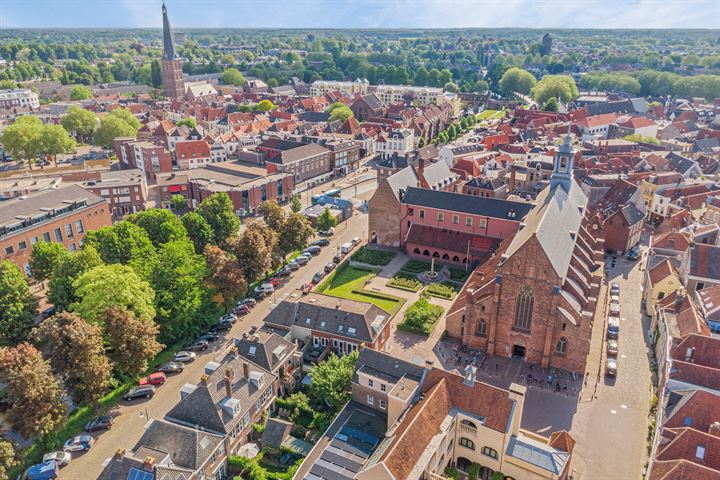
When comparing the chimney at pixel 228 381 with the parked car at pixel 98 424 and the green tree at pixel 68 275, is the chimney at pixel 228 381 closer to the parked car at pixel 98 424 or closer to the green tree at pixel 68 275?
the parked car at pixel 98 424

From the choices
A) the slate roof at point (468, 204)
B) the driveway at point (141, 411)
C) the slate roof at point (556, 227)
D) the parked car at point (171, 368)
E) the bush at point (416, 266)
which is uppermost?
the slate roof at point (556, 227)

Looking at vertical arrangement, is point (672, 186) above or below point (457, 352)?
above

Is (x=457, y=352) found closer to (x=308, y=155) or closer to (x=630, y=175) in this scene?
(x=630, y=175)

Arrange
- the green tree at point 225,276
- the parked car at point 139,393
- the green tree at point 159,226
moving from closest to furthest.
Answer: the parked car at point 139,393 → the green tree at point 225,276 → the green tree at point 159,226

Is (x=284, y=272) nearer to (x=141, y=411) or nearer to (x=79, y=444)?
(x=141, y=411)

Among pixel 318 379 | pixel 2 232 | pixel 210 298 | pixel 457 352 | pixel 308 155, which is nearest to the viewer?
pixel 318 379

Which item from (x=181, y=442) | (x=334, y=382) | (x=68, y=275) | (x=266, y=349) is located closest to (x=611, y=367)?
(x=334, y=382)

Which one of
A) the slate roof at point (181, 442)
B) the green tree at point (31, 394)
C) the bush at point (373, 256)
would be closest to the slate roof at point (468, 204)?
the bush at point (373, 256)

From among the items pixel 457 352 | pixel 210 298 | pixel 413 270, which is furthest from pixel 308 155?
pixel 457 352
